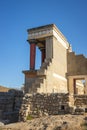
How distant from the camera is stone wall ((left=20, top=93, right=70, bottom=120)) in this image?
12766 millimetres

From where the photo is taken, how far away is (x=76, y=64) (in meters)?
23.2

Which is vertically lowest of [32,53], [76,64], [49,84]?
[49,84]

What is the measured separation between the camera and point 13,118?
50.2 feet

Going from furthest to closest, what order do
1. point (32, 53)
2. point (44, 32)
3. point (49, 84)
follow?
1. point (32, 53)
2. point (44, 32)
3. point (49, 84)

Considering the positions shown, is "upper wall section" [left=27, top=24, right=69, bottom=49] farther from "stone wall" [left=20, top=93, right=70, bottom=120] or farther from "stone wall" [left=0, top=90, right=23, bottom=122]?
"stone wall" [left=20, top=93, right=70, bottom=120]

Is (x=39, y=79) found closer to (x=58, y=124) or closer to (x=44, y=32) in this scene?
(x=44, y=32)

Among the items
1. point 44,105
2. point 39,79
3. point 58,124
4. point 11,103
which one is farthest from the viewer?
point 39,79

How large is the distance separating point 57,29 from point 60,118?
40.9 ft

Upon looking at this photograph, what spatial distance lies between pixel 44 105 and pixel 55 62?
7946 mm

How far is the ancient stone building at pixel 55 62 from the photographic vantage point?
65.2ft

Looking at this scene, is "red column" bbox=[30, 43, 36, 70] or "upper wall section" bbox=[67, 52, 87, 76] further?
"upper wall section" bbox=[67, 52, 87, 76]

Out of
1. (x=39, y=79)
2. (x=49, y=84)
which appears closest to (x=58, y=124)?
(x=39, y=79)

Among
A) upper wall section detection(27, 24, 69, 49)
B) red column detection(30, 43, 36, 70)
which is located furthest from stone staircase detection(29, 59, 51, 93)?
upper wall section detection(27, 24, 69, 49)

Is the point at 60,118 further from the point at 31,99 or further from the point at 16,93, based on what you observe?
the point at 16,93
